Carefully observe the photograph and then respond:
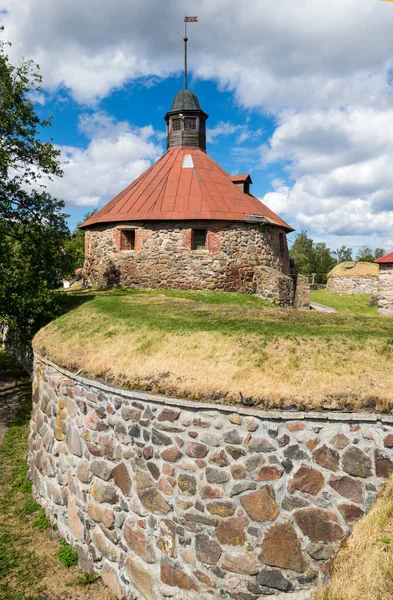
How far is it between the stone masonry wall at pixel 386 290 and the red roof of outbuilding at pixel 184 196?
531 centimetres

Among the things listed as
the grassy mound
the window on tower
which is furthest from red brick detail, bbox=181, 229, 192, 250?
the grassy mound

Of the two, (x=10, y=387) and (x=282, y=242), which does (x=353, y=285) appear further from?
(x=10, y=387)

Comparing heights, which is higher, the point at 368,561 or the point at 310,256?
the point at 310,256

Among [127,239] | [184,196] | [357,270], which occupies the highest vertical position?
[184,196]

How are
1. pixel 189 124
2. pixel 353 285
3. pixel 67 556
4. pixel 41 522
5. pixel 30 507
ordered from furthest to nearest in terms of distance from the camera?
pixel 353 285
pixel 189 124
pixel 30 507
pixel 41 522
pixel 67 556

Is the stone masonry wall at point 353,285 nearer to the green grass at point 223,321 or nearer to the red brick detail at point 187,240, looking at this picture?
the red brick detail at point 187,240

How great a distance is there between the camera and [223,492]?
5758 millimetres

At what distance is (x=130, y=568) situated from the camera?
6.60 meters

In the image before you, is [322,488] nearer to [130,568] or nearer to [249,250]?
[130,568]

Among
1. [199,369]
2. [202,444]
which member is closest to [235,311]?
[199,369]

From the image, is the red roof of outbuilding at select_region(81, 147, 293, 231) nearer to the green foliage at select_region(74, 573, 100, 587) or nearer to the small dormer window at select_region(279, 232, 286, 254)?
the small dormer window at select_region(279, 232, 286, 254)

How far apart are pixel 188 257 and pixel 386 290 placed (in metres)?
11.0

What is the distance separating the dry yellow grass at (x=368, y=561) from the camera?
4582 mm

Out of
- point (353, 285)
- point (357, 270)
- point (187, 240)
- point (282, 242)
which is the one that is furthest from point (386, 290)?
point (187, 240)
